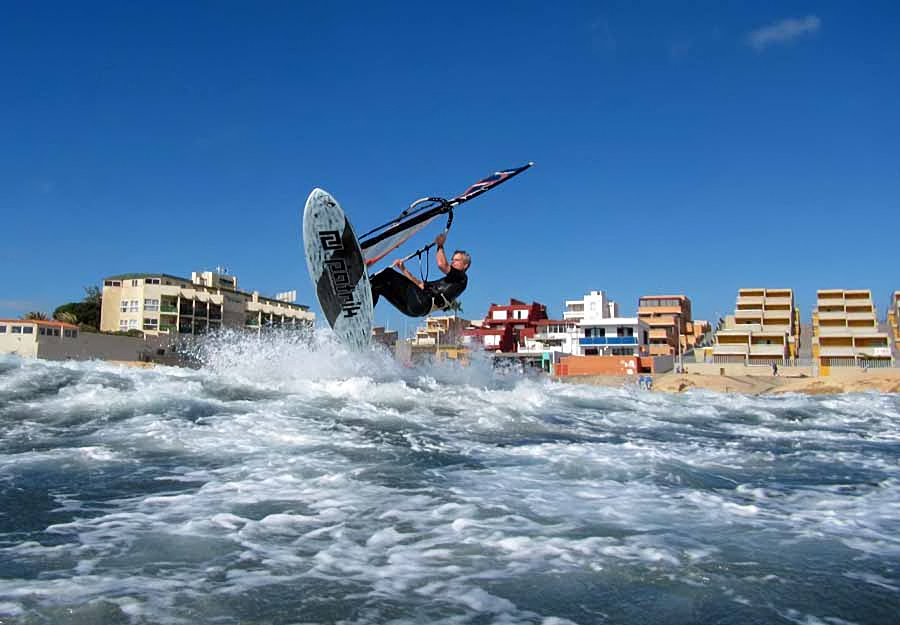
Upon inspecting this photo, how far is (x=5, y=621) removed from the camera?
2.17 metres

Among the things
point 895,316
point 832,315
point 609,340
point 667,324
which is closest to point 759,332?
point 832,315

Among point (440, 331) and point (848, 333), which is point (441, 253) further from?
point (440, 331)

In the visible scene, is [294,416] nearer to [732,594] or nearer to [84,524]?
[84,524]

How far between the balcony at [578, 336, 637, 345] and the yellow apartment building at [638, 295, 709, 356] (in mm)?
6748

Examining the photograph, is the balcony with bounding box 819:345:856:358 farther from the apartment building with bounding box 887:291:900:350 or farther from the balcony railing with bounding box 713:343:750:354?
the apartment building with bounding box 887:291:900:350

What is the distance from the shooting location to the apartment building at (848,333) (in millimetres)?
40188

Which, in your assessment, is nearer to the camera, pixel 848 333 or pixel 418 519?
pixel 418 519

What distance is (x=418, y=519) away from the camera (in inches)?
140

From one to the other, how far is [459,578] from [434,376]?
11.8 meters

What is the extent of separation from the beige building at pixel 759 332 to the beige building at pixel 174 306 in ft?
131

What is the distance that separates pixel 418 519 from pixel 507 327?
6666cm

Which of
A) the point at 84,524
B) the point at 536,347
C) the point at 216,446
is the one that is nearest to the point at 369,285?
the point at 216,446

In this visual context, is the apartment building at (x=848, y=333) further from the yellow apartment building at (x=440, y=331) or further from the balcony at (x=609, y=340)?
the yellow apartment building at (x=440, y=331)

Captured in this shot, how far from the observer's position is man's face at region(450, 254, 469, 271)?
1324 cm
